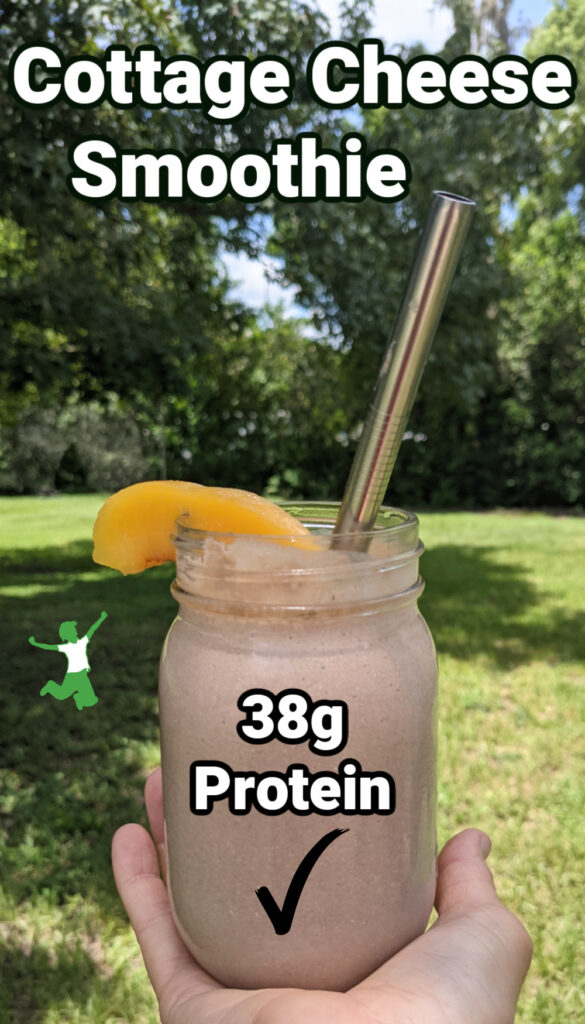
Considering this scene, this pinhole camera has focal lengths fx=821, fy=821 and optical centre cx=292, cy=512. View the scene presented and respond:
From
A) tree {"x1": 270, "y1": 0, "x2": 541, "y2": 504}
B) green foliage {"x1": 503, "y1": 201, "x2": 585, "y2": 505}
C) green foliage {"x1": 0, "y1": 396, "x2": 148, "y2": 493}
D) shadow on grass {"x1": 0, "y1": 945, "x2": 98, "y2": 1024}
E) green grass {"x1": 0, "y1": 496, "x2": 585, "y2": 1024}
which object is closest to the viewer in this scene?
shadow on grass {"x1": 0, "y1": 945, "x2": 98, "y2": 1024}

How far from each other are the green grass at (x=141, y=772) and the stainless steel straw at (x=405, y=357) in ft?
7.14

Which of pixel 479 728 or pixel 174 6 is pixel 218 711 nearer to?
pixel 479 728

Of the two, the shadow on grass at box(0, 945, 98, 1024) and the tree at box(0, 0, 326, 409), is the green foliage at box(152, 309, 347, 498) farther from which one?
the shadow on grass at box(0, 945, 98, 1024)

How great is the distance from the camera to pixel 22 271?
8539mm

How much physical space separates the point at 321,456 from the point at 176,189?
33.0 ft

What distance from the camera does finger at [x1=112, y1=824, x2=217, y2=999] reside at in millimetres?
1405

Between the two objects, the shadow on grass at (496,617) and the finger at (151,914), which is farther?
the shadow on grass at (496,617)

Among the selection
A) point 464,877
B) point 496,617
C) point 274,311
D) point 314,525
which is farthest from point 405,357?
point 274,311

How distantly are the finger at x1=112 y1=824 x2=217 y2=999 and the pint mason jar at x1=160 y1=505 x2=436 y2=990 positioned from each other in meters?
0.10

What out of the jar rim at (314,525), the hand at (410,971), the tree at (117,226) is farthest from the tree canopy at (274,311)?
the hand at (410,971)

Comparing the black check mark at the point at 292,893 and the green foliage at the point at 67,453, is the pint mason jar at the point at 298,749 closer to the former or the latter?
the black check mark at the point at 292,893

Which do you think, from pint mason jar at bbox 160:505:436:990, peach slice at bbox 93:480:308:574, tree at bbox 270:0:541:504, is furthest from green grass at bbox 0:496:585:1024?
tree at bbox 270:0:541:504

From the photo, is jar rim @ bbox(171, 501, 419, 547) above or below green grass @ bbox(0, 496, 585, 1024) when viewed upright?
above

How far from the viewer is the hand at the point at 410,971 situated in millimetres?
1146
